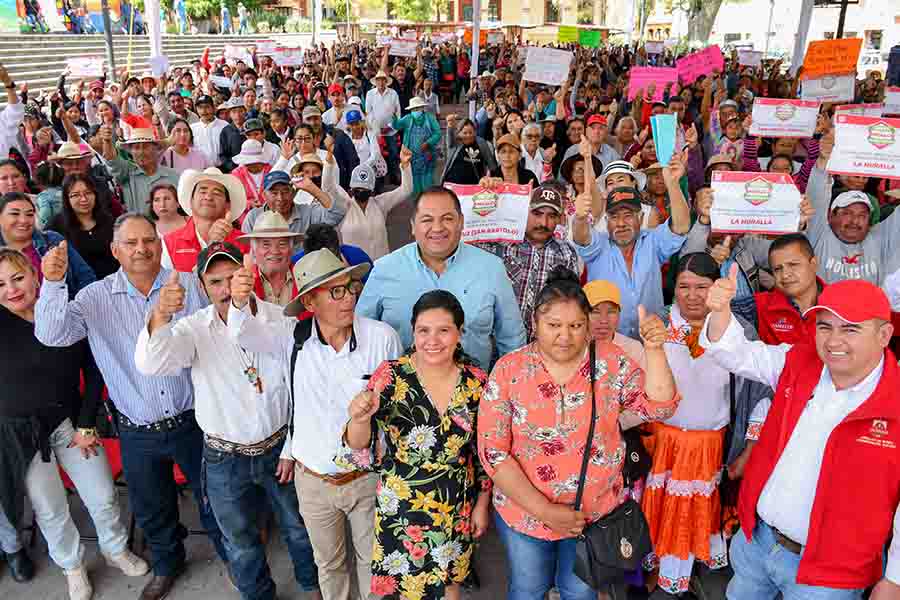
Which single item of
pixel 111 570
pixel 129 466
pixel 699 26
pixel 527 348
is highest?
pixel 699 26

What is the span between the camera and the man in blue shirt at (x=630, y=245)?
3.60 meters

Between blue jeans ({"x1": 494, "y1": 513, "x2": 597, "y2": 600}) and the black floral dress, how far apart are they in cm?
20

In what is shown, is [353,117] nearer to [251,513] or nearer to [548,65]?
[548,65]

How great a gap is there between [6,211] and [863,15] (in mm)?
46657

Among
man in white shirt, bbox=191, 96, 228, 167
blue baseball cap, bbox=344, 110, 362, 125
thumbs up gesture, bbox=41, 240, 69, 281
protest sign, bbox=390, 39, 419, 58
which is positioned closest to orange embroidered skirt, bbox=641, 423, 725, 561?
thumbs up gesture, bbox=41, 240, 69, 281

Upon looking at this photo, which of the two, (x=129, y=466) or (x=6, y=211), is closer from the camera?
(x=129, y=466)

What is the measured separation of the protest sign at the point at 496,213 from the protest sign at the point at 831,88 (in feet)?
18.3

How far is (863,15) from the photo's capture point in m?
38.3

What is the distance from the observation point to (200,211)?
3.93 meters

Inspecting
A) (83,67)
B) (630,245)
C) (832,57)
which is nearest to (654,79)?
(832,57)

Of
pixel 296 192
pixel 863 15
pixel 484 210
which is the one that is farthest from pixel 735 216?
pixel 863 15

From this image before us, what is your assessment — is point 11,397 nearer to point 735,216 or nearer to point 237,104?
point 735,216

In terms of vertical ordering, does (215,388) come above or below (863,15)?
below

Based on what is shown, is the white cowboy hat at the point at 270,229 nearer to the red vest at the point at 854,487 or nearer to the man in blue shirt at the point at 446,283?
the man in blue shirt at the point at 446,283
